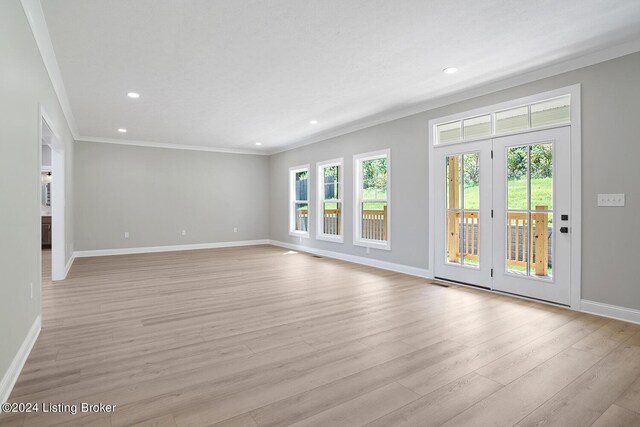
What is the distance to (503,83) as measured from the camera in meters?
4.24

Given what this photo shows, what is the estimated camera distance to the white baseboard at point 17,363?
1963 mm

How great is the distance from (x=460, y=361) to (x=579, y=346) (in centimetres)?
105

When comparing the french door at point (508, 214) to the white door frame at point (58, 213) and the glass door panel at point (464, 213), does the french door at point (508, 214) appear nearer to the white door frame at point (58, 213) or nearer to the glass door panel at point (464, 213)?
the glass door panel at point (464, 213)

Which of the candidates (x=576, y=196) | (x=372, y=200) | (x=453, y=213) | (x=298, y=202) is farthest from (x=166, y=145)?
(x=576, y=196)

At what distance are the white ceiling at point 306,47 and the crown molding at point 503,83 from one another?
9 centimetres

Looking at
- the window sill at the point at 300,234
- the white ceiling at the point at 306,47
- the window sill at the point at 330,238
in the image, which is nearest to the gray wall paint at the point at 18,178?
the white ceiling at the point at 306,47

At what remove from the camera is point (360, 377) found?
223 cm

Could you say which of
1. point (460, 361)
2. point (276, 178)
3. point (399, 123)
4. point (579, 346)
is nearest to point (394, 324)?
point (460, 361)

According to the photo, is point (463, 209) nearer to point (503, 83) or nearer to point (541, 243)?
point (541, 243)

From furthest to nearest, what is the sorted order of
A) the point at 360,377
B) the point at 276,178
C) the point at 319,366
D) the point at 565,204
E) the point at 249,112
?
the point at 276,178 → the point at 249,112 → the point at 565,204 → the point at 319,366 → the point at 360,377

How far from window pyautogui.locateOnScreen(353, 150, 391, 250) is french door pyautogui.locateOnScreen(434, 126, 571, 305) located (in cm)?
114

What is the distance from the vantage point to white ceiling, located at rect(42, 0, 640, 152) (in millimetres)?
2693

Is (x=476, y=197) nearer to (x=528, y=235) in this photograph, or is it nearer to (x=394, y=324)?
(x=528, y=235)

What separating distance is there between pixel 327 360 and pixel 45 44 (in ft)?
12.1
